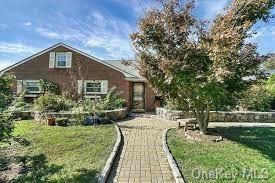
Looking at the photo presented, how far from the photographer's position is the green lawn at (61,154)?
7.64 metres

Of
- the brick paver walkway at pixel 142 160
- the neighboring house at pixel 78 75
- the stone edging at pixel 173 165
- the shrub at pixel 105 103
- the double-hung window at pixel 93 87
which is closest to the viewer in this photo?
the stone edging at pixel 173 165

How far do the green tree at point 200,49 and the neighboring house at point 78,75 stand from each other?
454 inches

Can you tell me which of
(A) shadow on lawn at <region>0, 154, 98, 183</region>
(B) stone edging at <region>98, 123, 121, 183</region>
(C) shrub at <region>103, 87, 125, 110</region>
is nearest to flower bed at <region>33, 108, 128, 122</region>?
(C) shrub at <region>103, 87, 125, 110</region>

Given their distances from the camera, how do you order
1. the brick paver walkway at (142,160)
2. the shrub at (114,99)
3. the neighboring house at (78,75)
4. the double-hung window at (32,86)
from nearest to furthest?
the brick paver walkway at (142,160), the shrub at (114,99), the neighboring house at (78,75), the double-hung window at (32,86)

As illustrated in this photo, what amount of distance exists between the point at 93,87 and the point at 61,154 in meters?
13.7

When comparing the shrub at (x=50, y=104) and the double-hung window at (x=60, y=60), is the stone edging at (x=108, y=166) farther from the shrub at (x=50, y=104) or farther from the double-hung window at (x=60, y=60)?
the double-hung window at (x=60, y=60)

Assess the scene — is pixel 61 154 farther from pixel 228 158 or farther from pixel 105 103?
pixel 105 103

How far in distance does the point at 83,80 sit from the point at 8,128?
46.7 feet

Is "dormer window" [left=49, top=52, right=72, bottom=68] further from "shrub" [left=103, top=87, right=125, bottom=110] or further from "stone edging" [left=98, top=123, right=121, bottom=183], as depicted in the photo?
"stone edging" [left=98, top=123, right=121, bottom=183]

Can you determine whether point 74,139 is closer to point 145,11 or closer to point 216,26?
point 145,11

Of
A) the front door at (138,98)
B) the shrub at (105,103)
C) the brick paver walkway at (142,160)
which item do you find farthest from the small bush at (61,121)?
the front door at (138,98)

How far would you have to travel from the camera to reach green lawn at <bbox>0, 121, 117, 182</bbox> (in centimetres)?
764

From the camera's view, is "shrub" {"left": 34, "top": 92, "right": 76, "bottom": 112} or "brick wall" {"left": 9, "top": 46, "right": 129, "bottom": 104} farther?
"brick wall" {"left": 9, "top": 46, "right": 129, "bottom": 104}

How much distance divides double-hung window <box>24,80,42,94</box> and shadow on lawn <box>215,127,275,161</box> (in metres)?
15.7
